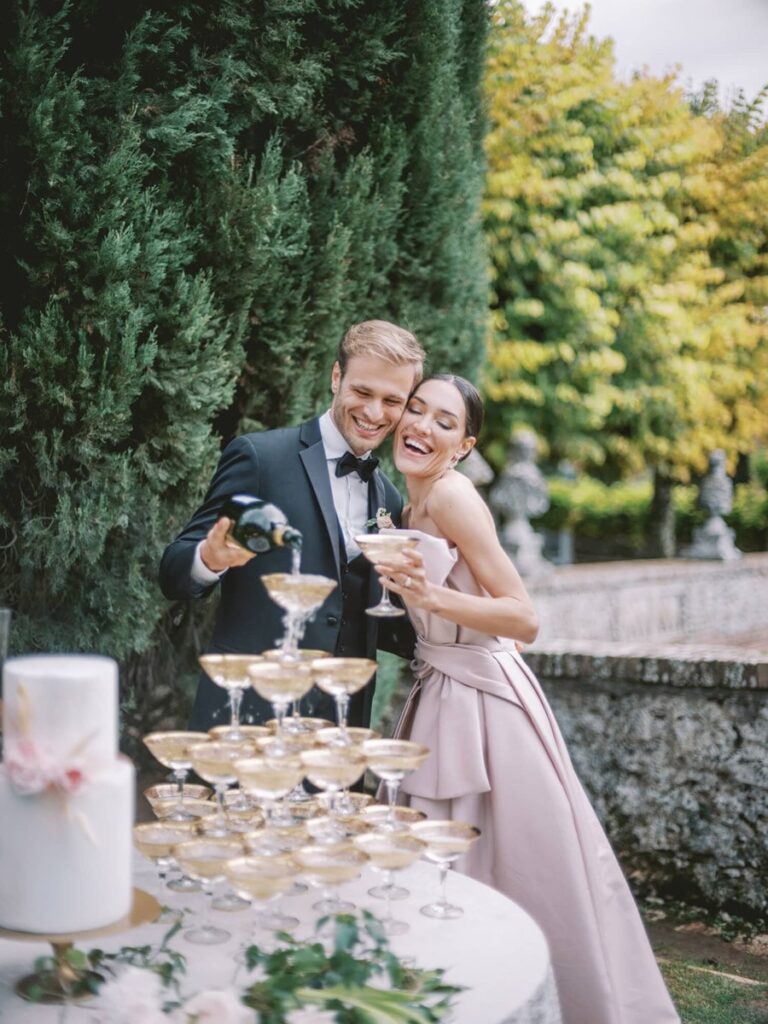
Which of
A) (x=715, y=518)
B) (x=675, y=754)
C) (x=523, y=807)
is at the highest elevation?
(x=715, y=518)

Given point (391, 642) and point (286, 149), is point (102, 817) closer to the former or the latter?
point (391, 642)

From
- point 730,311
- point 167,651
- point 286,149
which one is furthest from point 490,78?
point 167,651

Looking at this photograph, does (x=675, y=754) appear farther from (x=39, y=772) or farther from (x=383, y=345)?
(x=39, y=772)

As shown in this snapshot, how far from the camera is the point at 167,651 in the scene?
471cm

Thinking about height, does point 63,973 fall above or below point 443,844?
below

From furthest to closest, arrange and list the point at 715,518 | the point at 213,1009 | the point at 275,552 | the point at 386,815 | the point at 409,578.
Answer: the point at 715,518
the point at 275,552
the point at 409,578
the point at 386,815
the point at 213,1009

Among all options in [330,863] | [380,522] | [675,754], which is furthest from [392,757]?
[675,754]

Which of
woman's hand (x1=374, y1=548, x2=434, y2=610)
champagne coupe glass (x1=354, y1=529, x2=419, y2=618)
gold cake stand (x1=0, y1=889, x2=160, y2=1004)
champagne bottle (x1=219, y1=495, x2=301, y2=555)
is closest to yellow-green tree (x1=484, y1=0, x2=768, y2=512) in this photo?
woman's hand (x1=374, y1=548, x2=434, y2=610)

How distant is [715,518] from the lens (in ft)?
60.8

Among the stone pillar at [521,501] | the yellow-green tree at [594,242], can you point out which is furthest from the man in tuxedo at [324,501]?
the yellow-green tree at [594,242]

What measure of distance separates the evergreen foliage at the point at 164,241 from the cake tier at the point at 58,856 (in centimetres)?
204

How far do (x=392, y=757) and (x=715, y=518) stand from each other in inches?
682

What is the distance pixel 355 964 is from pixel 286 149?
3.63 metres

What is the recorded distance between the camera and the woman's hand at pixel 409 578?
108 inches
